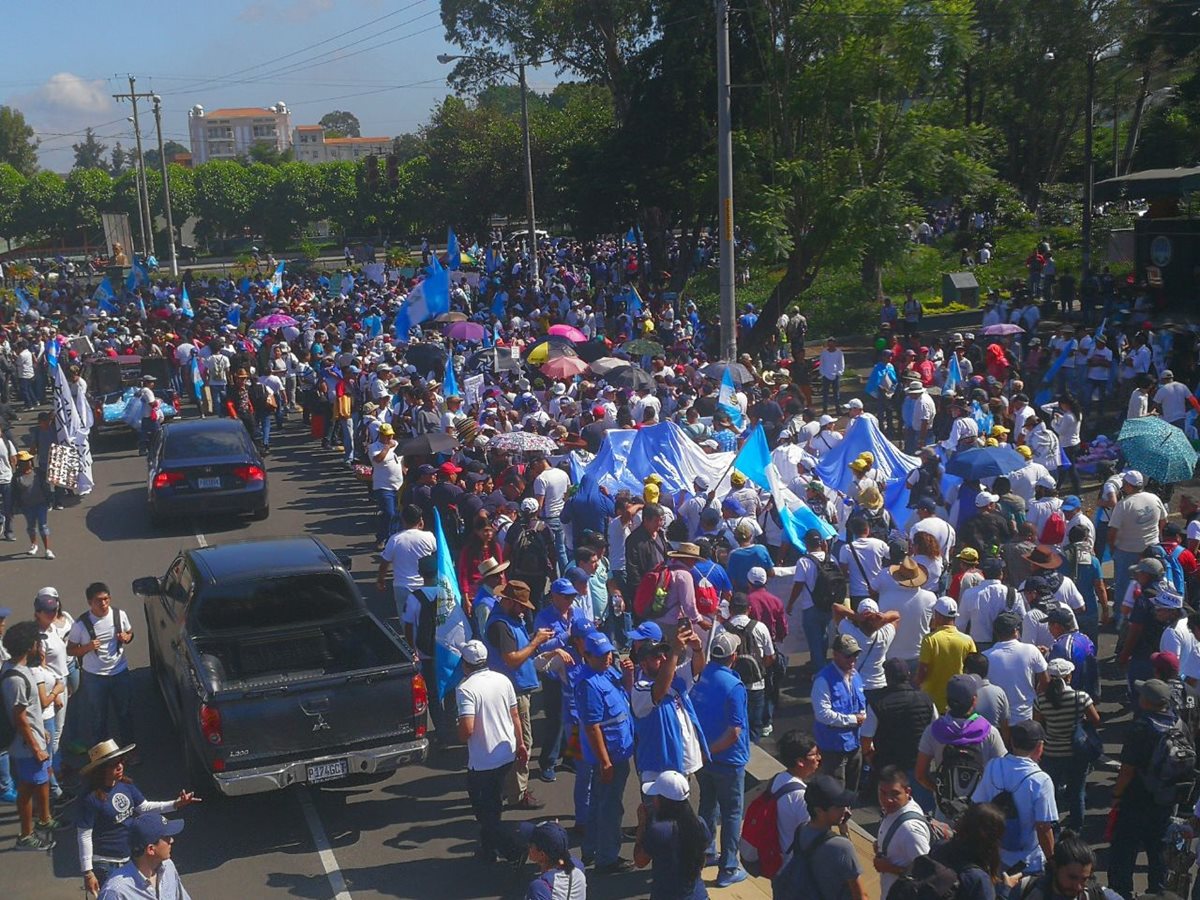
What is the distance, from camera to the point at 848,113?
26328mm

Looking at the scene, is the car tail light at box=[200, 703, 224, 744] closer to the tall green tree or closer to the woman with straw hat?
the woman with straw hat

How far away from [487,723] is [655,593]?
277 cm

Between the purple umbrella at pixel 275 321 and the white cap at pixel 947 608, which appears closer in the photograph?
the white cap at pixel 947 608

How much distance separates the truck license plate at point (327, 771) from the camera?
829cm

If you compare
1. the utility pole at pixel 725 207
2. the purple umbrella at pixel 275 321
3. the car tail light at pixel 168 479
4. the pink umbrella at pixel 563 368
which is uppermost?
the utility pole at pixel 725 207

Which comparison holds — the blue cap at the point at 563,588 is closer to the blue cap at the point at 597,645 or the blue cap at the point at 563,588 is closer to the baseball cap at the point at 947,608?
the blue cap at the point at 597,645

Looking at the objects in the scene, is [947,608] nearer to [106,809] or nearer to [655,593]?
[655,593]

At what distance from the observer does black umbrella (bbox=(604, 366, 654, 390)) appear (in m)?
18.9

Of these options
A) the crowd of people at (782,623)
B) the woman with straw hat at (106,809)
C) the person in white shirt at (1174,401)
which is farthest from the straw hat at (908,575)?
the person in white shirt at (1174,401)

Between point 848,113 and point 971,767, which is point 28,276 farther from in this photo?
point 971,767

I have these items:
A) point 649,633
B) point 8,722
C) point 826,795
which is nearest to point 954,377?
point 649,633

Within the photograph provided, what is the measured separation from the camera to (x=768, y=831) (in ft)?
21.1

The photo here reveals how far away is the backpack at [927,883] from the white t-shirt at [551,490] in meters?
8.22

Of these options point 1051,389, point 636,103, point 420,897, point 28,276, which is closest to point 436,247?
point 28,276
